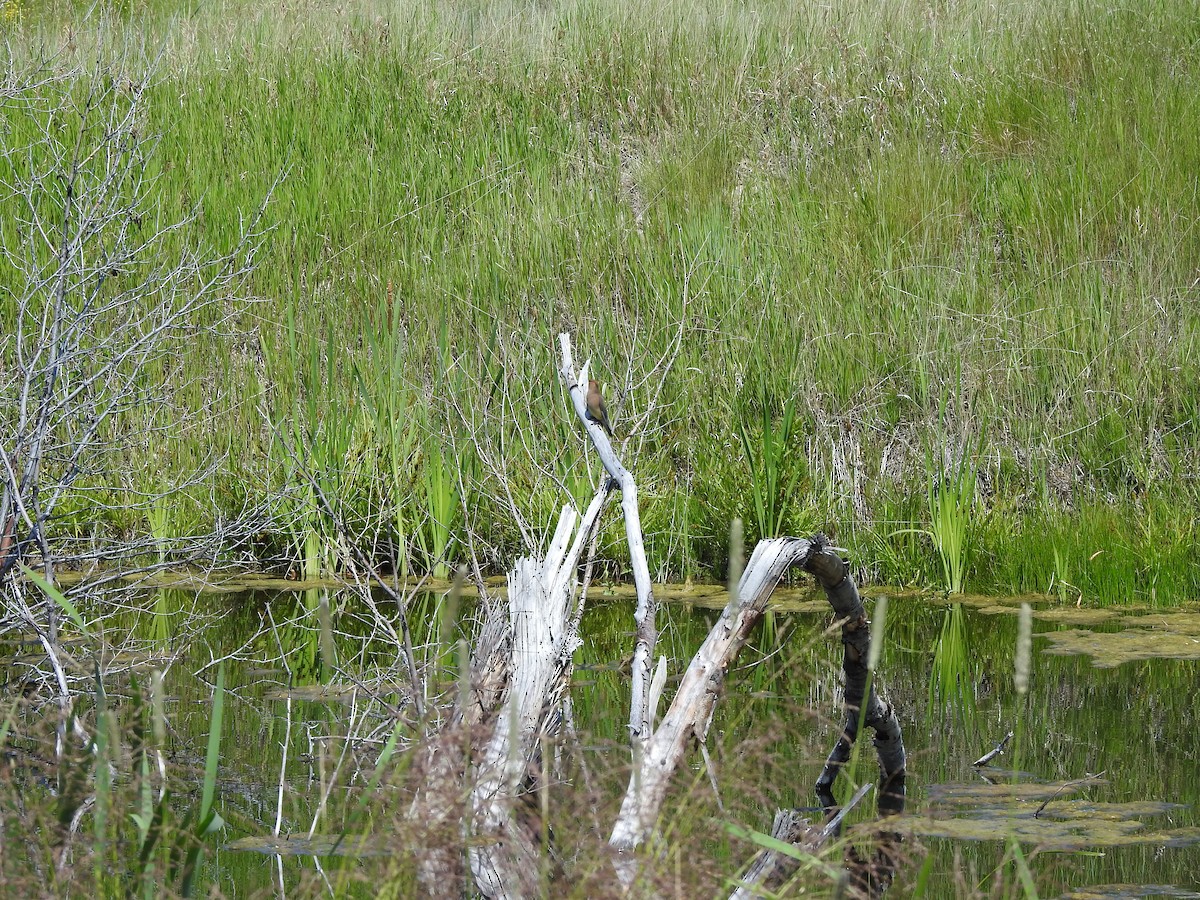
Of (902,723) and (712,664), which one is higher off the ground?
(712,664)

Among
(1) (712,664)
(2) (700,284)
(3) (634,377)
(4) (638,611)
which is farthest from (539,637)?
(2) (700,284)

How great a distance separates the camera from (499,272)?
7.77 meters

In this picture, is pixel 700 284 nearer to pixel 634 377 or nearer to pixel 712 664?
pixel 634 377

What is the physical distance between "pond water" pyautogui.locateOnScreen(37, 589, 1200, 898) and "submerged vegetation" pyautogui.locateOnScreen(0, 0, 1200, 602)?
429mm

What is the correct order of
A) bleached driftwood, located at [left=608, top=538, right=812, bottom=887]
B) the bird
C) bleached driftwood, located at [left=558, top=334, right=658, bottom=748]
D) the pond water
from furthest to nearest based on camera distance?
the bird → the pond water → bleached driftwood, located at [left=558, top=334, right=658, bottom=748] → bleached driftwood, located at [left=608, top=538, right=812, bottom=887]

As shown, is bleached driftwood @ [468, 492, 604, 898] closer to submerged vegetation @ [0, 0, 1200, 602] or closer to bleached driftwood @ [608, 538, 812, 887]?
bleached driftwood @ [608, 538, 812, 887]

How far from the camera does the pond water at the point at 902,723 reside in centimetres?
317

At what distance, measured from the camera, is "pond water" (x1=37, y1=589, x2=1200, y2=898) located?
10.4ft

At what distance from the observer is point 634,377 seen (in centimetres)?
679

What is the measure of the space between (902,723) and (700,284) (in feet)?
11.5

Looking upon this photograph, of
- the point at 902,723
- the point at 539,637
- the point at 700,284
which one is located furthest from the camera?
the point at 700,284

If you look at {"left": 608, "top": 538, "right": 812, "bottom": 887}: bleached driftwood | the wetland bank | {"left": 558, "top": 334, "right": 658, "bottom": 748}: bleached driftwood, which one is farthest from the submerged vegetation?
{"left": 608, "top": 538, "right": 812, "bottom": 887}: bleached driftwood

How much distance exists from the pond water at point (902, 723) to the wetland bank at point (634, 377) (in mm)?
27

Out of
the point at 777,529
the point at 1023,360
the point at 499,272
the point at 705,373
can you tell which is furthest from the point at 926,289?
the point at 499,272
